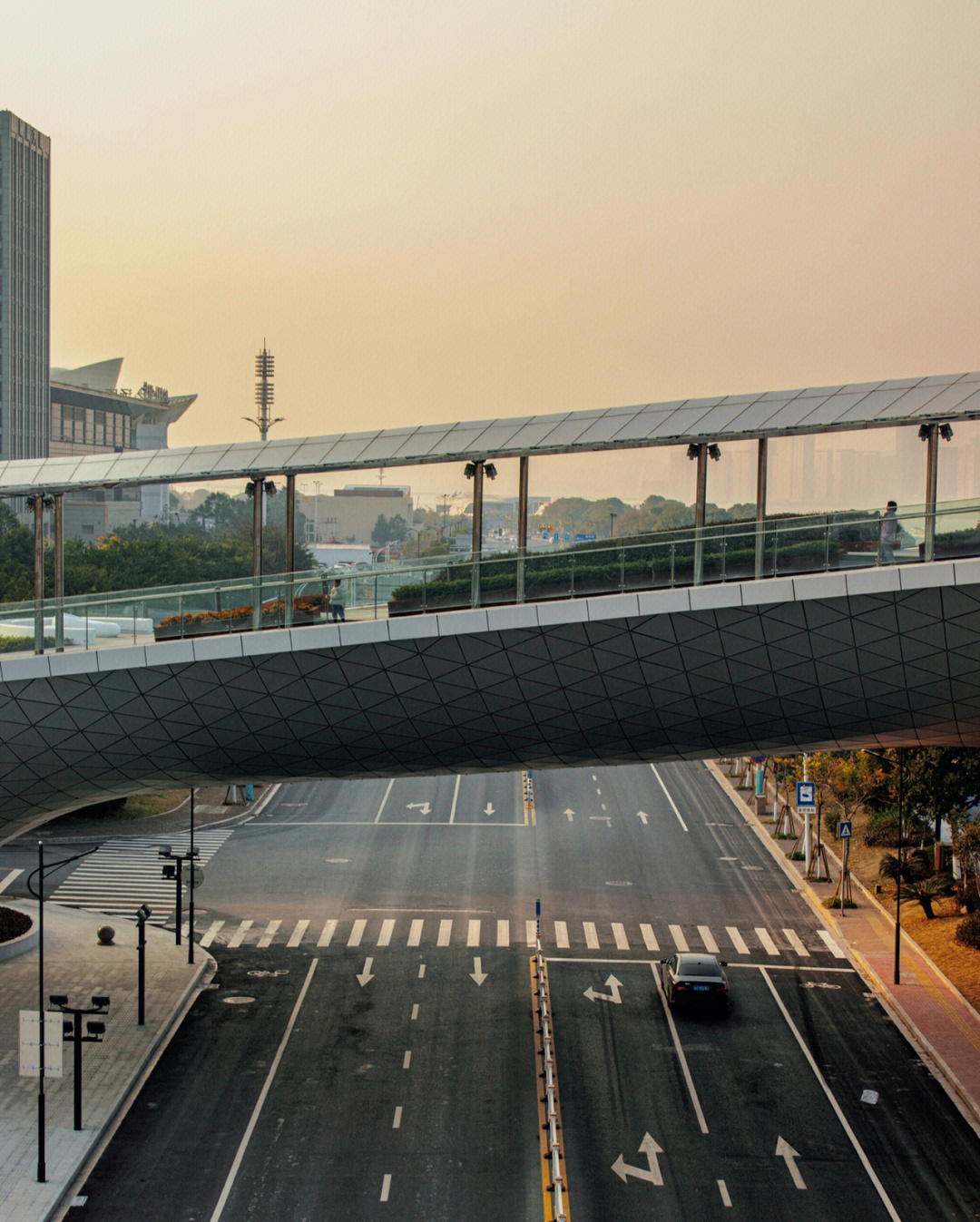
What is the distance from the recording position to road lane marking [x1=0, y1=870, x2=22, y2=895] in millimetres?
44562

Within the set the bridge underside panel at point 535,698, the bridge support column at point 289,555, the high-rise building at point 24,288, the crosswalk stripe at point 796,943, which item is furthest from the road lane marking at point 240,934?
the high-rise building at point 24,288

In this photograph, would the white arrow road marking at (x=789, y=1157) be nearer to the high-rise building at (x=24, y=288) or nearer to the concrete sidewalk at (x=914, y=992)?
the concrete sidewalk at (x=914, y=992)

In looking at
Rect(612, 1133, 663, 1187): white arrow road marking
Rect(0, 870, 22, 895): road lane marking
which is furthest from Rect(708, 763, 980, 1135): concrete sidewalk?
Rect(0, 870, 22, 895): road lane marking

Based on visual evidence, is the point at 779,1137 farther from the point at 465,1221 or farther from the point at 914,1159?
the point at 465,1221

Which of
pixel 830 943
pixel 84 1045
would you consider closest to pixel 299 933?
pixel 84 1045

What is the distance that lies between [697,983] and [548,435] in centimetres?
1394

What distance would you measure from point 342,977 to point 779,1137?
1337 cm

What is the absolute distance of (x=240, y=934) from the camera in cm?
3919

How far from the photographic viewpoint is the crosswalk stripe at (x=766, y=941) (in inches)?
1499

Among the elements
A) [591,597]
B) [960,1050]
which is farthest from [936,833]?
[591,597]

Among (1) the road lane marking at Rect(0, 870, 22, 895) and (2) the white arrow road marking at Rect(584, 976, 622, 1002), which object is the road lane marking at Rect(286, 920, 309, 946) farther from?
(1) the road lane marking at Rect(0, 870, 22, 895)

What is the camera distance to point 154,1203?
75.2 feet

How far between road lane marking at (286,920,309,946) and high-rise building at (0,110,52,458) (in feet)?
347

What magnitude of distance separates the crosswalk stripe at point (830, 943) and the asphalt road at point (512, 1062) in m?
0.41
